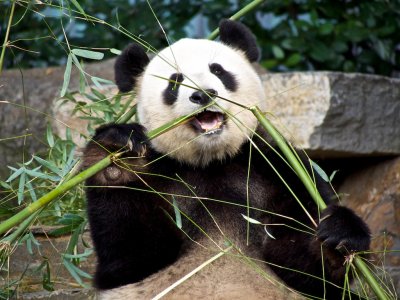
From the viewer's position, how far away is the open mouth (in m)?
4.14

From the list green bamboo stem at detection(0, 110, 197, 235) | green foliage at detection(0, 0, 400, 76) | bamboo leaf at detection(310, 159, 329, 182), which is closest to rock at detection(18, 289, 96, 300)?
green bamboo stem at detection(0, 110, 197, 235)

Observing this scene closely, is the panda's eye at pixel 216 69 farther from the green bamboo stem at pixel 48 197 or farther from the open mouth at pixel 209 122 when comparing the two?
the green bamboo stem at pixel 48 197

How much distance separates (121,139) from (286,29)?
4.59 meters

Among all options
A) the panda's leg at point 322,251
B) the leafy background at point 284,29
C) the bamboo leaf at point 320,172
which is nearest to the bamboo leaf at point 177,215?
the panda's leg at point 322,251

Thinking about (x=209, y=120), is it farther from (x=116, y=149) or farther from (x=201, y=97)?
(x=116, y=149)

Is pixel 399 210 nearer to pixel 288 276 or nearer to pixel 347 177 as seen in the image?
pixel 347 177

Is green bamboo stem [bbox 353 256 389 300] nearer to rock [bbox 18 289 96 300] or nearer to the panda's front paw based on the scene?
the panda's front paw

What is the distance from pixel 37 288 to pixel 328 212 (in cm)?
190

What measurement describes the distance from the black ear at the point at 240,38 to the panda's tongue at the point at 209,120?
76 cm

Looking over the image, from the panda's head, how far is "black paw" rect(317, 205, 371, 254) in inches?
21.2

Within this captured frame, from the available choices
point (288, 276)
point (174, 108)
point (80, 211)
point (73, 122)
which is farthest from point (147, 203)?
point (73, 122)

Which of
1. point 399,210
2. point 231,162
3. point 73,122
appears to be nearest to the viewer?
point 231,162

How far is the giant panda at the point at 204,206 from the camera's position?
4020mm

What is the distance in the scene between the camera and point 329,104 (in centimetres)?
656
